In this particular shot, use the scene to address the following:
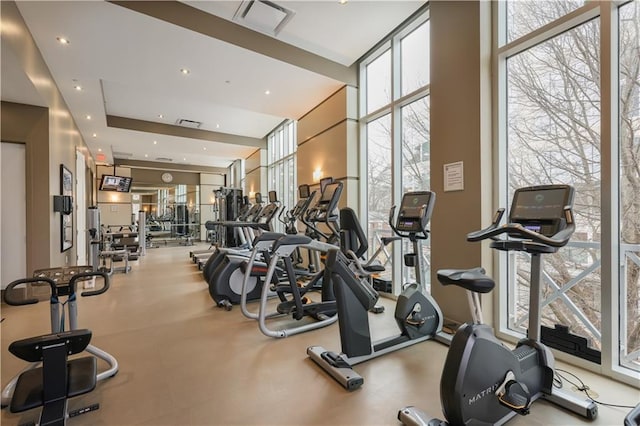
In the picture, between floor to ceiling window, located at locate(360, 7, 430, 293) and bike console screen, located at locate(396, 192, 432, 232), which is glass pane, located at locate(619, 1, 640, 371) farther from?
floor to ceiling window, located at locate(360, 7, 430, 293)

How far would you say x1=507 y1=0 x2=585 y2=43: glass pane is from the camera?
8.78ft

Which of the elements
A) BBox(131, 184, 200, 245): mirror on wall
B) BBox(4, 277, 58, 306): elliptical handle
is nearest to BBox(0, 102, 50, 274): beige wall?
BBox(4, 277, 58, 306): elliptical handle

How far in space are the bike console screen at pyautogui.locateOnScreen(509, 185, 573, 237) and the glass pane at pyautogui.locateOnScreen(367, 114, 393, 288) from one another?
8.97 ft

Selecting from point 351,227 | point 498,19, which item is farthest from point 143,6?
point 498,19

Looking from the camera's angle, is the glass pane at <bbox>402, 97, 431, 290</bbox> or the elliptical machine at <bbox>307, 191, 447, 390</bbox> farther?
the glass pane at <bbox>402, 97, 431, 290</bbox>

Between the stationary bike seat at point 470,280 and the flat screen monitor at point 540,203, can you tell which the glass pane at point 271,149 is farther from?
the stationary bike seat at point 470,280

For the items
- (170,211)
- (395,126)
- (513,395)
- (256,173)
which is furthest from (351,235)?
(170,211)

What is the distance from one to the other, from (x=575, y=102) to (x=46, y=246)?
22.8 feet

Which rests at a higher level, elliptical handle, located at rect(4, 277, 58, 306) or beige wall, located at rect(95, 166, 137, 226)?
beige wall, located at rect(95, 166, 137, 226)

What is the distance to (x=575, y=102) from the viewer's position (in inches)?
105

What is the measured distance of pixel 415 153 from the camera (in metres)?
4.43

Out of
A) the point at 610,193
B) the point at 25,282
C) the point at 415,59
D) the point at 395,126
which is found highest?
the point at 415,59

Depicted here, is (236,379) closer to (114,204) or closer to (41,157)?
(41,157)

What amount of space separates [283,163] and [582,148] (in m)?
7.65
